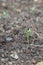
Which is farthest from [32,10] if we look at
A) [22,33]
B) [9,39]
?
[9,39]

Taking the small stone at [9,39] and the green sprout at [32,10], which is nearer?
the small stone at [9,39]

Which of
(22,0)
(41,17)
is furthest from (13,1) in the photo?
(41,17)

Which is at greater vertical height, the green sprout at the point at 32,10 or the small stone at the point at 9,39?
the green sprout at the point at 32,10

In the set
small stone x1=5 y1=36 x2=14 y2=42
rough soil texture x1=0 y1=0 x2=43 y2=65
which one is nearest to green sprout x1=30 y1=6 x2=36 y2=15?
rough soil texture x1=0 y1=0 x2=43 y2=65

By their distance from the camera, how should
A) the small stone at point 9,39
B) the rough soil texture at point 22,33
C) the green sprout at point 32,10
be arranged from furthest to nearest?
the green sprout at point 32,10
the small stone at point 9,39
the rough soil texture at point 22,33

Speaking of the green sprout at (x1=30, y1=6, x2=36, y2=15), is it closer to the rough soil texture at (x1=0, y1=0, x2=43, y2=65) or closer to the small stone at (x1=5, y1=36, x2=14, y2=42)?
the rough soil texture at (x1=0, y1=0, x2=43, y2=65)

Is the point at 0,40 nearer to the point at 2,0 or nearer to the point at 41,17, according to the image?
the point at 41,17

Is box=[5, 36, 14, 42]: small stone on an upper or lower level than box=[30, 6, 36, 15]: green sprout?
lower

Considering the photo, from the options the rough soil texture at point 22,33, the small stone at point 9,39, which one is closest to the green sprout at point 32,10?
the rough soil texture at point 22,33

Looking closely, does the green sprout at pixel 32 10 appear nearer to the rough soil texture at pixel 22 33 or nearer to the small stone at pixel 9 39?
the rough soil texture at pixel 22 33
